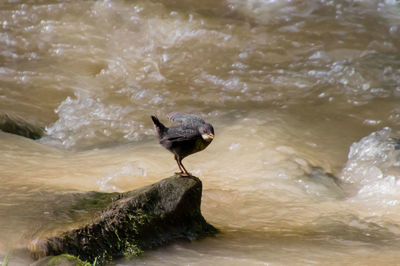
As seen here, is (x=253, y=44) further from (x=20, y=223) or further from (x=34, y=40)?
(x=20, y=223)

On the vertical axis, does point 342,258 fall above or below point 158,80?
below

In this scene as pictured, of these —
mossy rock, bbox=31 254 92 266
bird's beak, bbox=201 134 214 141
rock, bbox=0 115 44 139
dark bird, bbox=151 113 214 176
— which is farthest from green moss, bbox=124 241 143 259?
rock, bbox=0 115 44 139

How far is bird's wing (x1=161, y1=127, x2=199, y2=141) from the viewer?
136 inches

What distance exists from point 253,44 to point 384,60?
2071 millimetres

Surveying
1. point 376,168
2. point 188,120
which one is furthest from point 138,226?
point 376,168

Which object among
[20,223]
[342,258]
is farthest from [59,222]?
[342,258]

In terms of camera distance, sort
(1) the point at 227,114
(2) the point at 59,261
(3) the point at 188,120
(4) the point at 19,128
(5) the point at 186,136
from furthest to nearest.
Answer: (1) the point at 227,114, (4) the point at 19,128, (3) the point at 188,120, (5) the point at 186,136, (2) the point at 59,261

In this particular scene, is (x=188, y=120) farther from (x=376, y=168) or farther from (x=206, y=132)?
(x=376, y=168)

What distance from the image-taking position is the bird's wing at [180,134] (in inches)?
136

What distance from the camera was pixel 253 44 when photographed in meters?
9.09

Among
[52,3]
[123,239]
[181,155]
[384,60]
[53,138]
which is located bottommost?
[123,239]

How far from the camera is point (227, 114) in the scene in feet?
24.3

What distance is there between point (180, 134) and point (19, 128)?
378 cm

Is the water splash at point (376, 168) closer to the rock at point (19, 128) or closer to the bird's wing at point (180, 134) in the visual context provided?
the bird's wing at point (180, 134)
